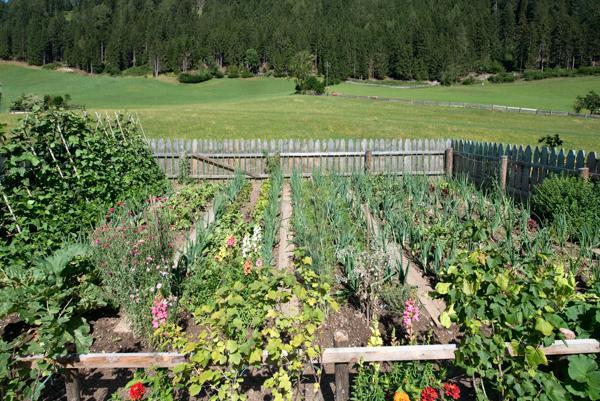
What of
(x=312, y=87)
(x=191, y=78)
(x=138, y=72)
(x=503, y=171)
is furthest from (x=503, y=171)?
(x=138, y=72)

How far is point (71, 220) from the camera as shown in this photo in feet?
20.3

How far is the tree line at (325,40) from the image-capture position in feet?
295

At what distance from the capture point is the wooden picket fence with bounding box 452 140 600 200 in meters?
7.15

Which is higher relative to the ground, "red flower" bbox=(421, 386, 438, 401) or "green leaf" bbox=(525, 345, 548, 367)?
"green leaf" bbox=(525, 345, 548, 367)

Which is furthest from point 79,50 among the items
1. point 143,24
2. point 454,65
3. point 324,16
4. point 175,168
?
point 175,168

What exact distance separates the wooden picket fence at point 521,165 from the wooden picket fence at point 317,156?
4.13 feet

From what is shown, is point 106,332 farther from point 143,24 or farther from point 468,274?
point 143,24

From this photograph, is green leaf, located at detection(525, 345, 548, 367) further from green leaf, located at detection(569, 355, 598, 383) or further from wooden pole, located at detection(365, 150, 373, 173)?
wooden pole, located at detection(365, 150, 373, 173)

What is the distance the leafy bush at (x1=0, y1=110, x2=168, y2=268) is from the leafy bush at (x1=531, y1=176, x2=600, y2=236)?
24.1 feet

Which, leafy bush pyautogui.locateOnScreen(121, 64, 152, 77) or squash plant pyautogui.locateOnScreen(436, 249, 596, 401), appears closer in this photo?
squash plant pyautogui.locateOnScreen(436, 249, 596, 401)

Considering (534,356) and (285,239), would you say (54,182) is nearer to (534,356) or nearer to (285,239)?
(285,239)

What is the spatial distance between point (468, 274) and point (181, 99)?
53503 mm

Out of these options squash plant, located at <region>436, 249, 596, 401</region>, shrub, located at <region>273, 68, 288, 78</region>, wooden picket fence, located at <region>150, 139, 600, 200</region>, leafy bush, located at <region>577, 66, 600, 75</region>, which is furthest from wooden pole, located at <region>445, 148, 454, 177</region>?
leafy bush, located at <region>577, 66, 600, 75</region>

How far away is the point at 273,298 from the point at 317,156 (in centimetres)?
996
